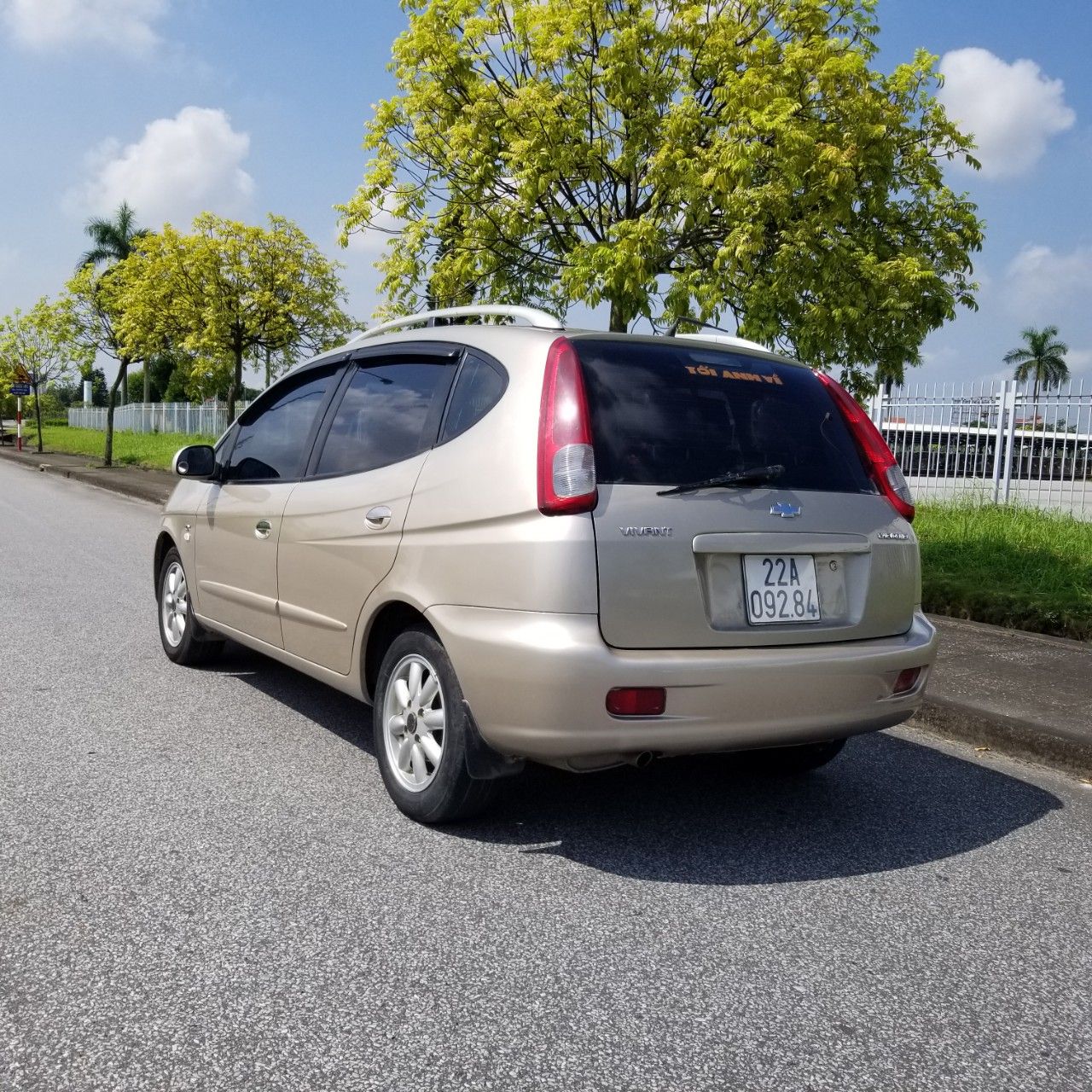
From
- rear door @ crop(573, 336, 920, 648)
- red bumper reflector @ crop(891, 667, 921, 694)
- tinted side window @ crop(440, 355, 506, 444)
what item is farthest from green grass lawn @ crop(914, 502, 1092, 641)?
tinted side window @ crop(440, 355, 506, 444)

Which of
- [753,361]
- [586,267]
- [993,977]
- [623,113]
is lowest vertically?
[993,977]

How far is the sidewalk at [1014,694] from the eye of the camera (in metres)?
4.87

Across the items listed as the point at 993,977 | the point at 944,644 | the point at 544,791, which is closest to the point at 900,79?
the point at 944,644

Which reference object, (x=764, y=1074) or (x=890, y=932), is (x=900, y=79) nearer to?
(x=890, y=932)

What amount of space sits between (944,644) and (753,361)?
351 cm

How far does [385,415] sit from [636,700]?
160cm

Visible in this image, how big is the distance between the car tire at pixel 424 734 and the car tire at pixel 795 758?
52.2 inches

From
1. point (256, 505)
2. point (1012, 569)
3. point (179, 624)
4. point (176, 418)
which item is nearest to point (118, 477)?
point (179, 624)

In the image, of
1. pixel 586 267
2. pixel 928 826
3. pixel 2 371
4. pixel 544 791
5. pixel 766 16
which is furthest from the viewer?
pixel 2 371

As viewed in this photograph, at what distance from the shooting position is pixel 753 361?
4.04 metres

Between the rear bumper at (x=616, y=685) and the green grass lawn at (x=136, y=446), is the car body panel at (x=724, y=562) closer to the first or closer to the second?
the rear bumper at (x=616, y=685)

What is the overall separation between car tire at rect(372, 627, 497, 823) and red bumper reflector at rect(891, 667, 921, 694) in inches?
55.6

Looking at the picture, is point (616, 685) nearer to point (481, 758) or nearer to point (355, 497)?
point (481, 758)

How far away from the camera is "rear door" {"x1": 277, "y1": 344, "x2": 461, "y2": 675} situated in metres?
4.02
